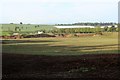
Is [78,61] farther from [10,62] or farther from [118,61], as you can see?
[10,62]

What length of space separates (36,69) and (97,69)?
3.17 m

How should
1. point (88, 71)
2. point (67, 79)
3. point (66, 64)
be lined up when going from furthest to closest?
point (66, 64) < point (88, 71) < point (67, 79)

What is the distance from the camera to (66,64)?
1841 centimetres

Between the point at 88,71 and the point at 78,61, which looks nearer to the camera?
the point at 88,71

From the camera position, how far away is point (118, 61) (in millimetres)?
18531

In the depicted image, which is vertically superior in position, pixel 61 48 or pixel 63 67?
pixel 61 48

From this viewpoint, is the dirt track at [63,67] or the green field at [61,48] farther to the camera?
the green field at [61,48]

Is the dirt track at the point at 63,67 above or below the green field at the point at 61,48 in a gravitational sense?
below

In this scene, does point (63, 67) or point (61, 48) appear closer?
point (63, 67)

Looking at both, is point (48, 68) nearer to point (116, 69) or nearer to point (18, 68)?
point (18, 68)

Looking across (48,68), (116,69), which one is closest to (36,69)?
(48,68)

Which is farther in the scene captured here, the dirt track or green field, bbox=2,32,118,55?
green field, bbox=2,32,118,55

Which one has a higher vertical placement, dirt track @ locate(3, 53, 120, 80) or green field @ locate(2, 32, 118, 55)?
green field @ locate(2, 32, 118, 55)

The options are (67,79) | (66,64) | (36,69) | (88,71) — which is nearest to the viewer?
(67,79)
